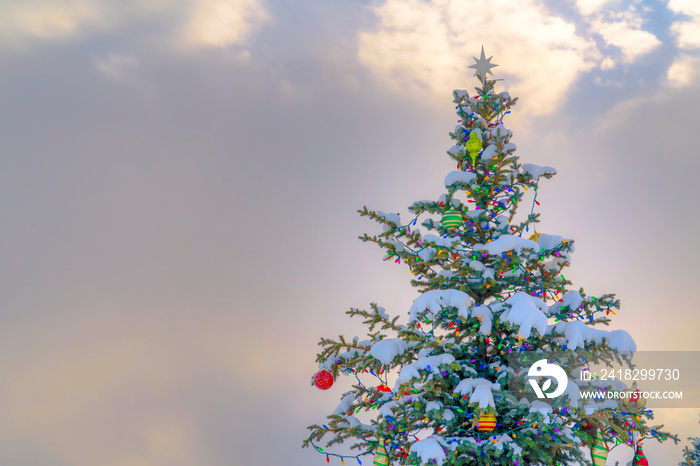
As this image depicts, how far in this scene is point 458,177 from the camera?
10.5m

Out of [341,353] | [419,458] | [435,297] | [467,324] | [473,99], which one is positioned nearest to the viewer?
[419,458]

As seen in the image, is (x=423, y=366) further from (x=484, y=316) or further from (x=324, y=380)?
(x=324, y=380)

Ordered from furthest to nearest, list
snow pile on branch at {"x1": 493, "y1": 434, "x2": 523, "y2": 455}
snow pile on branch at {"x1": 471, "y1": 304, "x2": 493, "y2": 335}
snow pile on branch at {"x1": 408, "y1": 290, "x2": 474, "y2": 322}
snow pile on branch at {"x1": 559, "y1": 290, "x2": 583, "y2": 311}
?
snow pile on branch at {"x1": 559, "y1": 290, "x2": 583, "y2": 311}
snow pile on branch at {"x1": 471, "y1": 304, "x2": 493, "y2": 335}
snow pile on branch at {"x1": 408, "y1": 290, "x2": 474, "y2": 322}
snow pile on branch at {"x1": 493, "y1": 434, "x2": 523, "y2": 455}

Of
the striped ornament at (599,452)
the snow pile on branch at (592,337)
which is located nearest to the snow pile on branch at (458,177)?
the snow pile on branch at (592,337)

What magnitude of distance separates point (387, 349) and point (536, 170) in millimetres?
4614

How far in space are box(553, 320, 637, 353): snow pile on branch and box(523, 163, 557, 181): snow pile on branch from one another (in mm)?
3054

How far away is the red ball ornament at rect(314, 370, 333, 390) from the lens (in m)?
10.3

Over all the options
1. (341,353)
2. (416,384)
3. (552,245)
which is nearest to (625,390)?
(552,245)

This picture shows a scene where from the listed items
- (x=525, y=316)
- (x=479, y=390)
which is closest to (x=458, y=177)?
(x=525, y=316)

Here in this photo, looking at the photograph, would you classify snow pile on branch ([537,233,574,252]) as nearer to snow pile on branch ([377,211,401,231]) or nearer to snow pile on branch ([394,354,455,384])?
snow pile on branch ([377,211,401,231])

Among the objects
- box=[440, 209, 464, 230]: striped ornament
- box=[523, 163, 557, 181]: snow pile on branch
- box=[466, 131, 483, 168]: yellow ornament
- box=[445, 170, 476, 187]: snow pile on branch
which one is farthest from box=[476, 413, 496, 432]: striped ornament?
box=[466, 131, 483, 168]: yellow ornament

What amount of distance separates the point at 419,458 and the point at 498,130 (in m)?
6.14

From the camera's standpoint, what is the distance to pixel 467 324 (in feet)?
31.7

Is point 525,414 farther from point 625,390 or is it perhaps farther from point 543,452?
point 625,390
